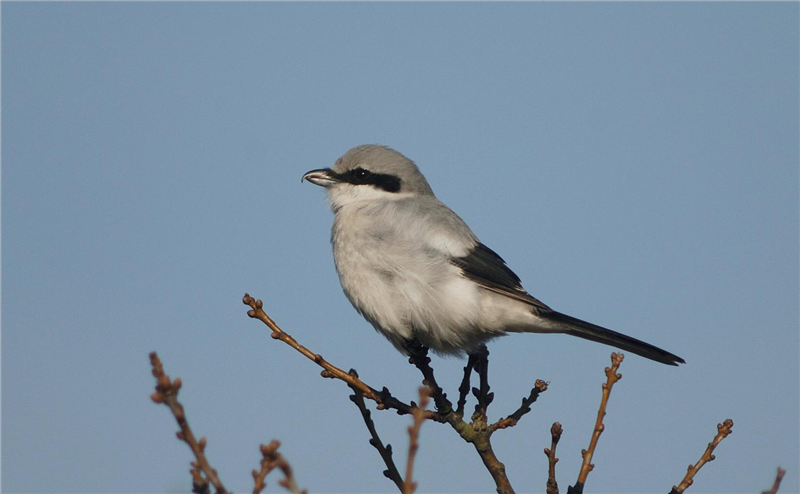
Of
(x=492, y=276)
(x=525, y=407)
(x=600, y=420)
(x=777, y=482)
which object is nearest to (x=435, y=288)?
(x=492, y=276)

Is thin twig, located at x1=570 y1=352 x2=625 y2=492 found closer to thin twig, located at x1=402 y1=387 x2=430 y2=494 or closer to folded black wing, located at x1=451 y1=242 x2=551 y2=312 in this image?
thin twig, located at x1=402 y1=387 x2=430 y2=494

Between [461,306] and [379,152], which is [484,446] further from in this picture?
[379,152]

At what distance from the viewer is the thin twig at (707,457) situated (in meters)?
2.69

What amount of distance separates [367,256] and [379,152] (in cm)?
101

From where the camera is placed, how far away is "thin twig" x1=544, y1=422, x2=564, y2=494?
268 cm

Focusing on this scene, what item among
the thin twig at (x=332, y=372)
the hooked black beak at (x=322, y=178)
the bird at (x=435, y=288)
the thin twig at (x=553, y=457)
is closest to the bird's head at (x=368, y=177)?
the hooked black beak at (x=322, y=178)

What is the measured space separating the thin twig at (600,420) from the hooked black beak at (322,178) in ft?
8.43

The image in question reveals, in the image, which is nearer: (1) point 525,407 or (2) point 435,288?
(1) point 525,407

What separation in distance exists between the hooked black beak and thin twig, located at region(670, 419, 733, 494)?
2755mm

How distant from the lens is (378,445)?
2.90 meters

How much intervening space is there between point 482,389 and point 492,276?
2.27ft

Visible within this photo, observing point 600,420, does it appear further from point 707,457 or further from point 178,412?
point 178,412

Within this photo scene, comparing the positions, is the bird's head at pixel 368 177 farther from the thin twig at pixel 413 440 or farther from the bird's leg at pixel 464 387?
the thin twig at pixel 413 440

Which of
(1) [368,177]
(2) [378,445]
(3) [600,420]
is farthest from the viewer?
(1) [368,177]
